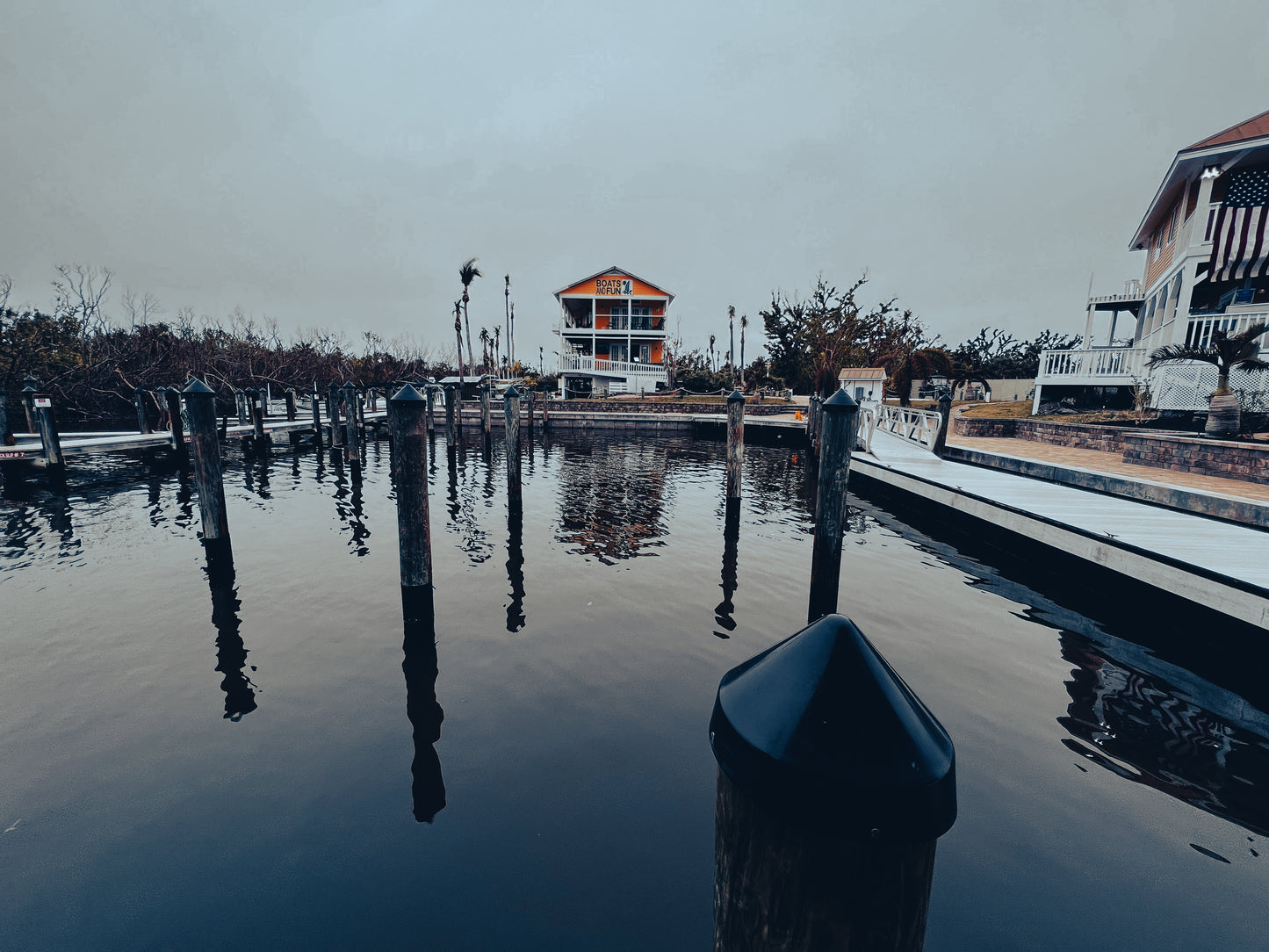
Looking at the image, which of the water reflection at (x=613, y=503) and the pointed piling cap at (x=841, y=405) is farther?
the water reflection at (x=613, y=503)

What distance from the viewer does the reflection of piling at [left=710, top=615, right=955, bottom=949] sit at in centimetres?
95

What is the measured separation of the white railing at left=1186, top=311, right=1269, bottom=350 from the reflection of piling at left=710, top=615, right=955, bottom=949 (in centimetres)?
2000

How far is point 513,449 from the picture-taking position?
11961 millimetres

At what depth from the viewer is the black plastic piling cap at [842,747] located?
0.94m

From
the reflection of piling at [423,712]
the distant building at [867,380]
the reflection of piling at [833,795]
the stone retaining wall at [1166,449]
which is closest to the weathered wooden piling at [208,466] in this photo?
the reflection of piling at [423,712]

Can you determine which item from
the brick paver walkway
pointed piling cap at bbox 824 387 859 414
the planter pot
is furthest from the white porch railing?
pointed piling cap at bbox 824 387 859 414

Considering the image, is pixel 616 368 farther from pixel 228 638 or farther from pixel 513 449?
pixel 228 638

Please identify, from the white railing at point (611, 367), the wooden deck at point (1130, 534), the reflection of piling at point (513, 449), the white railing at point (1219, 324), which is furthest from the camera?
the white railing at point (611, 367)

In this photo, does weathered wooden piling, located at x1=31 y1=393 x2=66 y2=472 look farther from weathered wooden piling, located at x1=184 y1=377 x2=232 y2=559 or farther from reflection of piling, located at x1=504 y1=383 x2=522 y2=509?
→ reflection of piling, located at x1=504 y1=383 x2=522 y2=509

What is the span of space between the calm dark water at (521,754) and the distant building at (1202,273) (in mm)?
12736

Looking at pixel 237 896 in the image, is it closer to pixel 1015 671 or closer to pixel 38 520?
pixel 1015 671

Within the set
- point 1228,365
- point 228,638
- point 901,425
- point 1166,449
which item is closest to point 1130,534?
point 1166,449

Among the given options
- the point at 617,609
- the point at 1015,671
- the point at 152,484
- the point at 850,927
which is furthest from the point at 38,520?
the point at 1015,671

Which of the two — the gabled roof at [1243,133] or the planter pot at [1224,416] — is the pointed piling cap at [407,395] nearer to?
the planter pot at [1224,416]
